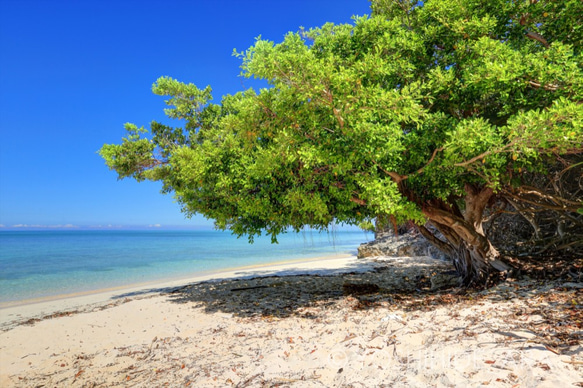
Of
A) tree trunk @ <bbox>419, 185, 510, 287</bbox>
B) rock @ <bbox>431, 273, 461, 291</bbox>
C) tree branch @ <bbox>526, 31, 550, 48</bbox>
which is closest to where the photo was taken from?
tree branch @ <bbox>526, 31, 550, 48</bbox>

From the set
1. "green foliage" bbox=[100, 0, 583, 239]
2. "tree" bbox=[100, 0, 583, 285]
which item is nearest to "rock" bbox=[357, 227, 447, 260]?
"tree" bbox=[100, 0, 583, 285]

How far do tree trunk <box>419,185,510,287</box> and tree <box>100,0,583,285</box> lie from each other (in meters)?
0.03

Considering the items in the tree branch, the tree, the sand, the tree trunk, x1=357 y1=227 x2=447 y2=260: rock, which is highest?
the tree branch

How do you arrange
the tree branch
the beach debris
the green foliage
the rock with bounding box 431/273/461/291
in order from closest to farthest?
the beach debris < the green foliage < the tree branch < the rock with bounding box 431/273/461/291

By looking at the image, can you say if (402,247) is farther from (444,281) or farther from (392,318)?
(392,318)

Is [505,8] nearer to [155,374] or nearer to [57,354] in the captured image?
[155,374]

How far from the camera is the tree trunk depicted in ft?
26.6

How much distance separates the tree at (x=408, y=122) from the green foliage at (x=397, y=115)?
1.2 inches

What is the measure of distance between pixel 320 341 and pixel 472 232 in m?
5.27

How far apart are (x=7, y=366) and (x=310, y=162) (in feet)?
21.1

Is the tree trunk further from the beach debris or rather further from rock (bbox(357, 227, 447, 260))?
rock (bbox(357, 227, 447, 260))

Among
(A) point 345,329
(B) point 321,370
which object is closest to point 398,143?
(A) point 345,329

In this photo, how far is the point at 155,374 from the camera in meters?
4.69

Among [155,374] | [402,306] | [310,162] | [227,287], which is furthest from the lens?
[227,287]
